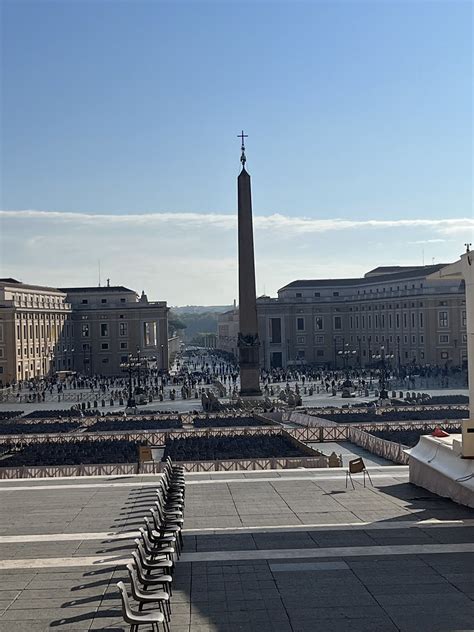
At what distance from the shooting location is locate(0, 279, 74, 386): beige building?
3366 inches

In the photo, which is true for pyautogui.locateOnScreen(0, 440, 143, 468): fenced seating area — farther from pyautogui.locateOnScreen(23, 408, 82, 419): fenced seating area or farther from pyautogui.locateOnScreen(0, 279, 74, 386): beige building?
pyautogui.locateOnScreen(0, 279, 74, 386): beige building

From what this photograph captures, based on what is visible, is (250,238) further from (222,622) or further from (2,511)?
(222,622)

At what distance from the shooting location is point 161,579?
8844mm

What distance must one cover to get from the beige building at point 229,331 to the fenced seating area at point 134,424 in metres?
101

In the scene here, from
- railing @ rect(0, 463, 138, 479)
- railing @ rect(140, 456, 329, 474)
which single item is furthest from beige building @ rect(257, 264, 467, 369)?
railing @ rect(0, 463, 138, 479)

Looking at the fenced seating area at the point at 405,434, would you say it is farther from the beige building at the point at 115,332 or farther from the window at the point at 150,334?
the window at the point at 150,334

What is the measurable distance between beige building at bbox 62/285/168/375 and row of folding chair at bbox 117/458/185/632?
8761cm

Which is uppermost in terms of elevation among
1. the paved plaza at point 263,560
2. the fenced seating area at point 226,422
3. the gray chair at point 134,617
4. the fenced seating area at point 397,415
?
the gray chair at point 134,617

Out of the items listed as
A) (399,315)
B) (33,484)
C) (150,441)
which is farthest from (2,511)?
(399,315)

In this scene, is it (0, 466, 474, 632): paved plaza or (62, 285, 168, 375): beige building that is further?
(62, 285, 168, 375): beige building

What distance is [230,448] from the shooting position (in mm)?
27953

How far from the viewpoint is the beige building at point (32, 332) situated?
85500 millimetres

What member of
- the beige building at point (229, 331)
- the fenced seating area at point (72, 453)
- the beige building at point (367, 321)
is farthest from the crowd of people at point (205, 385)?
the beige building at point (229, 331)

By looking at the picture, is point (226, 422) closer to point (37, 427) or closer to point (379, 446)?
point (37, 427)
